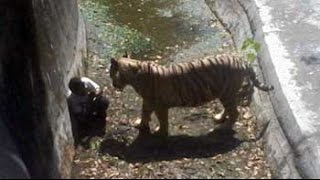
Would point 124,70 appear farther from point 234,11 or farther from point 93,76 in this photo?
point 234,11

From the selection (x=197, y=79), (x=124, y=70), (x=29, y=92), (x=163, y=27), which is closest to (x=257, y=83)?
(x=197, y=79)

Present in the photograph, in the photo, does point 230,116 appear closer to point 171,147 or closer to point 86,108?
point 171,147

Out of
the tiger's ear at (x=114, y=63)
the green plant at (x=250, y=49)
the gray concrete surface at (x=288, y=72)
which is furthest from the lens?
the green plant at (x=250, y=49)

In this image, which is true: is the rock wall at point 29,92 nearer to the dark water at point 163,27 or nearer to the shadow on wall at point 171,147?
the shadow on wall at point 171,147

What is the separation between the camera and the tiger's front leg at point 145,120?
6117mm

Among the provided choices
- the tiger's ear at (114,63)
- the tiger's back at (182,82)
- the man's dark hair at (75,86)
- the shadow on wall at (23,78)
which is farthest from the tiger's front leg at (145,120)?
the shadow on wall at (23,78)

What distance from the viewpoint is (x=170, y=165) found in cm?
548

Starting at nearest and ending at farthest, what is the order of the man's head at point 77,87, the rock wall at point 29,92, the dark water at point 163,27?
the rock wall at point 29,92 < the man's head at point 77,87 < the dark water at point 163,27

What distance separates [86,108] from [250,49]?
1622 mm

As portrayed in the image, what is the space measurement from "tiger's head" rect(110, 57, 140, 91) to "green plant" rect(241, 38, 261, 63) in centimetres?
133

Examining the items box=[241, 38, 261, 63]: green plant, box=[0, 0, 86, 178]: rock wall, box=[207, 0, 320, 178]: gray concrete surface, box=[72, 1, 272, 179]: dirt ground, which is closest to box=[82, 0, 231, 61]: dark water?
box=[207, 0, 320, 178]: gray concrete surface

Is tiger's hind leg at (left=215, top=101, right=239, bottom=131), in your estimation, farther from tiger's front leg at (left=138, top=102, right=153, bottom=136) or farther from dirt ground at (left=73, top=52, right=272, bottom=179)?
tiger's front leg at (left=138, top=102, right=153, bottom=136)

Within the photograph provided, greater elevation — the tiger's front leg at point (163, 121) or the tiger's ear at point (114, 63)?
the tiger's ear at point (114, 63)

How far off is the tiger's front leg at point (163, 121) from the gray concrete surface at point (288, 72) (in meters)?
0.73
